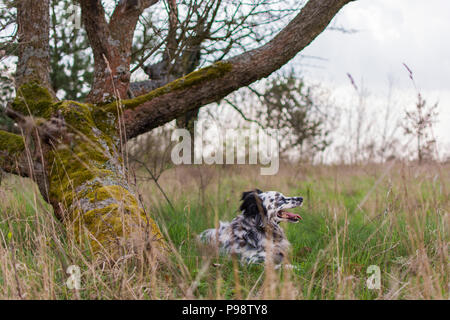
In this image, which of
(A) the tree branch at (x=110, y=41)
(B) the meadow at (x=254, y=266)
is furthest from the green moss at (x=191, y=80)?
(B) the meadow at (x=254, y=266)

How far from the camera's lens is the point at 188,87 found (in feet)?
14.9

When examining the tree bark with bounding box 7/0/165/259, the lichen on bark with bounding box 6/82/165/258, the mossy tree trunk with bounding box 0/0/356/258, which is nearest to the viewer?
the tree bark with bounding box 7/0/165/259

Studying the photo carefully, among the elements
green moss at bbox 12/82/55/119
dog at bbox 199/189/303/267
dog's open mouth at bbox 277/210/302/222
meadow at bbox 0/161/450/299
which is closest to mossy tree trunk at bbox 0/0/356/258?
green moss at bbox 12/82/55/119

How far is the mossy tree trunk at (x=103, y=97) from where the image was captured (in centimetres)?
397

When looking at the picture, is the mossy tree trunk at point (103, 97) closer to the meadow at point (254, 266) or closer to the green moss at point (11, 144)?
the green moss at point (11, 144)

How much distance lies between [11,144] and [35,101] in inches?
30.3

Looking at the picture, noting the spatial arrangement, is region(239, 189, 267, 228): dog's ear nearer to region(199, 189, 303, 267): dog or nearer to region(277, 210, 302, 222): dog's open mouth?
region(199, 189, 303, 267): dog

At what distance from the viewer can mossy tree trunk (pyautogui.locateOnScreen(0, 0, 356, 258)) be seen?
3.97 m

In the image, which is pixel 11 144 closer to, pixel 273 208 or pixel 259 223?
pixel 259 223

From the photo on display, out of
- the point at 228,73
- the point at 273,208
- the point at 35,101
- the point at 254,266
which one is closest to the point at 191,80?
the point at 228,73

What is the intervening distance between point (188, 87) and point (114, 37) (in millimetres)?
1353

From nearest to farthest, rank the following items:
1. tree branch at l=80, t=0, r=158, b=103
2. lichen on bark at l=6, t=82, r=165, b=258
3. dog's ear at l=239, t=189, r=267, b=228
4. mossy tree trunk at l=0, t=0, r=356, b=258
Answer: lichen on bark at l=6, t=82, r=165, b=258
mossy tree trunk at l=0, t=0, r=356, b=258
dog's ear at l=239, t=189, r=267, b=228
tree branch at l=80, t=0, r=158, b=103

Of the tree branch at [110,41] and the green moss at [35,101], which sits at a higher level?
the tree branch at [110,41]

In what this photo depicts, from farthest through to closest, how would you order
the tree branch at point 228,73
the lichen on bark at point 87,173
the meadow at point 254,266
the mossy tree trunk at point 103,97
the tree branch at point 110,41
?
1. the tree branch at point 110,41
2. the tree branch at point 228,73
3. the mossy tree trunk at point 103,97
4. the lichen on bark at point 87,173
5. the meadow at point 254,266
